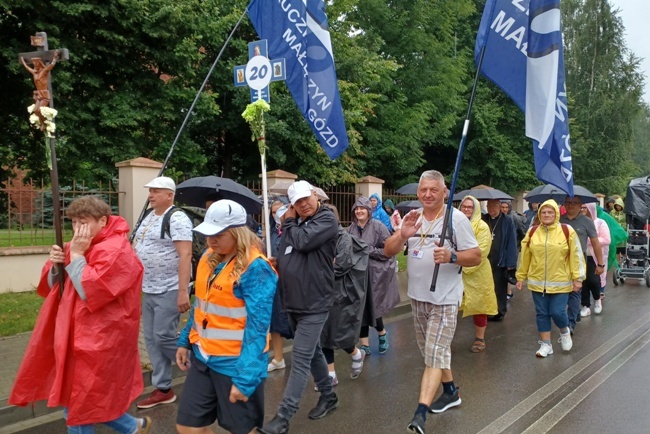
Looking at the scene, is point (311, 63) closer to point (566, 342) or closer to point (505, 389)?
point (505, 389)

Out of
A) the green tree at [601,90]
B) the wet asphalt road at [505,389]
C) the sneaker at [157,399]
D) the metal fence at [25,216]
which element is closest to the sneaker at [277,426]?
the wet asphalt road at [505,389]

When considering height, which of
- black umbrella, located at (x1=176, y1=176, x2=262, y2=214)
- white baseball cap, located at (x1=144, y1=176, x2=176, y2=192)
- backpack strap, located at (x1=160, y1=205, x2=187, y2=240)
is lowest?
backpack strap, located at (x1=160, y1=205, x2=187, y2=240)

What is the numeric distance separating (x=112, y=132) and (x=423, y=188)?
364 inches

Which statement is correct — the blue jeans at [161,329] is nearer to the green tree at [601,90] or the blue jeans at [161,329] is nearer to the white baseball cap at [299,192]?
the white baseball cap at [299,192]

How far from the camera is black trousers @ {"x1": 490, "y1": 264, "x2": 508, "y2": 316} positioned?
849 centimetres

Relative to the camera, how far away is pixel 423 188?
452cm

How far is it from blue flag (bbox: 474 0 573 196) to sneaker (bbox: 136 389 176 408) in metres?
3.84

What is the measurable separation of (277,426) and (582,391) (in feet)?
10.1

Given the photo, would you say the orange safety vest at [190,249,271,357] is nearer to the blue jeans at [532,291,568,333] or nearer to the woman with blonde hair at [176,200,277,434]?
the woman with blonde hair at [176,200,277,434]

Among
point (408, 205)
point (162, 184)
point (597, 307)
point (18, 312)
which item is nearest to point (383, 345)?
point (162, 184)

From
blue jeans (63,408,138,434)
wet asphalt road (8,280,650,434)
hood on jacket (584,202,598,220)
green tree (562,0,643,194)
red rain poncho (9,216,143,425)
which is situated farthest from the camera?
green tree (562,0,643,194)

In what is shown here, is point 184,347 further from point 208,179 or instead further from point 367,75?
point 367,75

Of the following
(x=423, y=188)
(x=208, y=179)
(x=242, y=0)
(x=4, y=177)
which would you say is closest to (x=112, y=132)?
(x=4, y=177)

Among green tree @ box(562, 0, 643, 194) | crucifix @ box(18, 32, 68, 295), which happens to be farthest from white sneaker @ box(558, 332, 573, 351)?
green tree @ box(562, 0, 643, 194)
